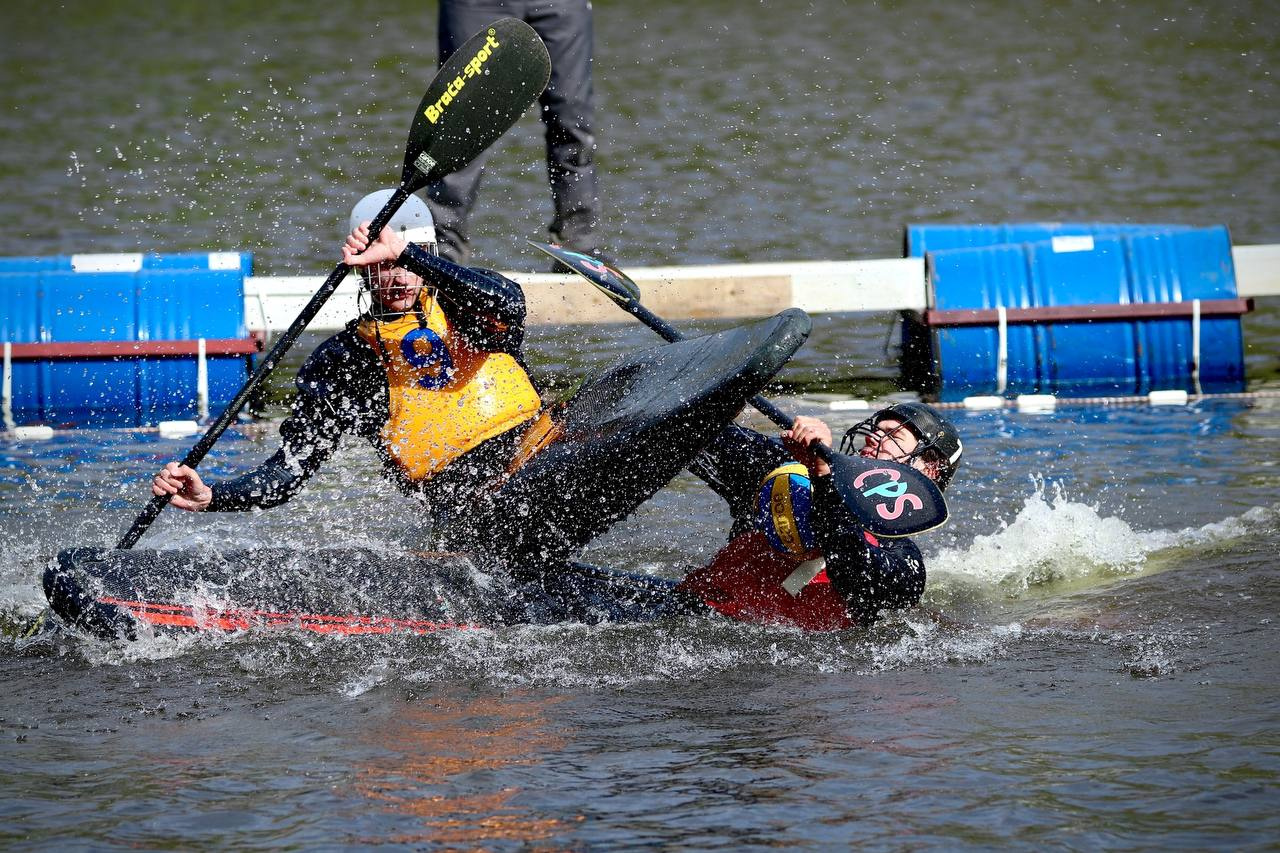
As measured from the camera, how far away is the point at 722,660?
17.0ft

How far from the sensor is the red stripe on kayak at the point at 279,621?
17.3ft

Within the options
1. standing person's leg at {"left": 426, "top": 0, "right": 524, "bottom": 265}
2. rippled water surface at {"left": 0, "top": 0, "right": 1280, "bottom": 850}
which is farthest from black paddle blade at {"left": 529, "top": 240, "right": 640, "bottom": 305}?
standing person's leg at {"left": 426, "top": 0, "right": 524, "bottom": 265}

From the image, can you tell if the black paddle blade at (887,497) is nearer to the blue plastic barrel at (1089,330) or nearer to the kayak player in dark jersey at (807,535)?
the kayak player in dark jersey at (807,535)

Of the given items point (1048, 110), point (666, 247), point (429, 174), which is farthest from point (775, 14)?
point (429, 174)

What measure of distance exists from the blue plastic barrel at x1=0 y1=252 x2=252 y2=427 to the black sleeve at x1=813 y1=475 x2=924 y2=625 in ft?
15.0

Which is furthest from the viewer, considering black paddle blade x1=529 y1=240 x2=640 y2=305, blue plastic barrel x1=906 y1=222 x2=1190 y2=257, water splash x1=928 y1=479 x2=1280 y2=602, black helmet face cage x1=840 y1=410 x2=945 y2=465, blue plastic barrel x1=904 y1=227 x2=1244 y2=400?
blue plastic barrel x1=906 y1=222 x2=1190 y2=257

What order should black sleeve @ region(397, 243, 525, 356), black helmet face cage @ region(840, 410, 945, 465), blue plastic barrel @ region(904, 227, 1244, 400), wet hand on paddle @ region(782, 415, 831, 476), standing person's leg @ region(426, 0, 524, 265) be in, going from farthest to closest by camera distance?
blue plastic barrel @ region(904, 227, 1244, 400)
standing person's leg @ region(426, 0, 524, 265)
black sleeve @ region(397, 243, 525, 356)
black helmet face cage @ region(840, 410, 945, 465)
wet hand on paddle @ region(782, 415, 831, 476)

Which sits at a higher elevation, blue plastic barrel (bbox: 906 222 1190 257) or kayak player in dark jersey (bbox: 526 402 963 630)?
blue plastic barrel (bbox: 906 222 1190 257)

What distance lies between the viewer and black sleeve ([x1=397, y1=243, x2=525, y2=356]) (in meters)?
5.16

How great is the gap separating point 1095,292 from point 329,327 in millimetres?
3883

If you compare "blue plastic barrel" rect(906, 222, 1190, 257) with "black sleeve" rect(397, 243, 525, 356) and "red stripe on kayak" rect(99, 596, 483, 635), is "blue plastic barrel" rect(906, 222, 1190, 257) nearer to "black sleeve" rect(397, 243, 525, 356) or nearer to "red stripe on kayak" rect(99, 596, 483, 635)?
"black sleeve" rect(397, 243, 525, 356)

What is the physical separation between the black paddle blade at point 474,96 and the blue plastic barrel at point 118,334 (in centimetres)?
333

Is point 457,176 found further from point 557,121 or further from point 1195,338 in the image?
point 1195,338

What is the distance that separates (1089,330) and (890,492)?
4692 mm
